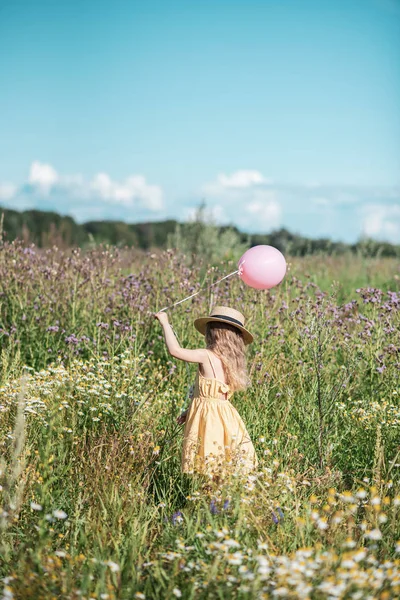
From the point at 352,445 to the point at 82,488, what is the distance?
1.99m

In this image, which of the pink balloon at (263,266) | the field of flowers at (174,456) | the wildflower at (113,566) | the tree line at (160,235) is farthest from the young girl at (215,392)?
the tree line at (160,235)

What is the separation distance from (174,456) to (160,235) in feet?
83.7

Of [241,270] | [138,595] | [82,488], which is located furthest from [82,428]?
[138,595]

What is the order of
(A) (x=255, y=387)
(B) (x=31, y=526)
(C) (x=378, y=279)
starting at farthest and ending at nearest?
(C) (x=378, y=279) → (A) (x=255, y=387) → (B) (x=31, y=526)

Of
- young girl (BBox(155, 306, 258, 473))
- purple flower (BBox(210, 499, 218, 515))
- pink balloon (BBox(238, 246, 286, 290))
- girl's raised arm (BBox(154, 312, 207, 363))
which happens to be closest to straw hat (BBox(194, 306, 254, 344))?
young girl (BBox(155, 306, 258, 473))

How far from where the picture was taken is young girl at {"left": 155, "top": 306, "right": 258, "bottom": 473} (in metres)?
3.77

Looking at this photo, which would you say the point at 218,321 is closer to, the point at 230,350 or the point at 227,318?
the point at 227,318

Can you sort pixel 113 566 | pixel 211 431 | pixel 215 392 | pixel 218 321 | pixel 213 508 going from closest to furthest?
1. pixel 113 566
2. pixel 213 508
3. pixel 211 431
4. pixel 215 392
5. pixel 218 321

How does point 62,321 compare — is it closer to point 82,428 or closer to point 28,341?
point 28,341

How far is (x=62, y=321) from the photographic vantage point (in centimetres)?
612

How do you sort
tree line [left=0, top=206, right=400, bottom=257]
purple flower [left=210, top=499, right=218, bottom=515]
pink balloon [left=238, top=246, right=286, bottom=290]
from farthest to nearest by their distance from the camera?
tree line [left=0, top=206, right=400, bottom=257] → pink balloon [left=238, top=246, right=286, bottom=290] → purple flower [left=210, top=499, right=218, bottom=515]

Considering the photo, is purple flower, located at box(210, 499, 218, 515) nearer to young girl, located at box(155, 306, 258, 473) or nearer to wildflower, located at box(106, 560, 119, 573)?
young girl, located at box(155, 306, 258, 473)

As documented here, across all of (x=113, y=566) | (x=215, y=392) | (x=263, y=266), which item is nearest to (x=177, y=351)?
(x=215, y=392)

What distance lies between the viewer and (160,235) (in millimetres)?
29172
